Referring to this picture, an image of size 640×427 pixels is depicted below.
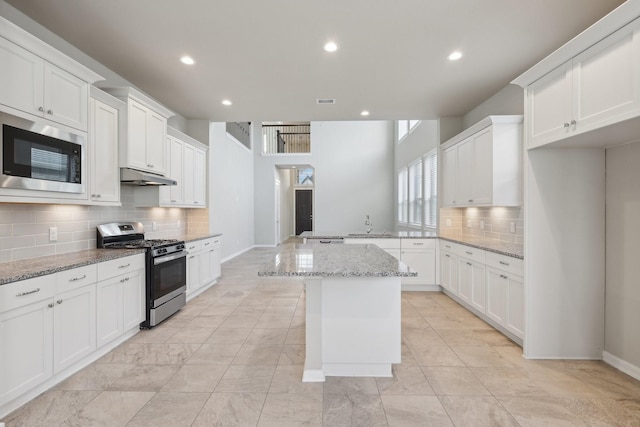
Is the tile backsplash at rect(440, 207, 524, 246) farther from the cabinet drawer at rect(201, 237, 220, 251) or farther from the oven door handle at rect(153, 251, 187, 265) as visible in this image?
the oven door handle at rect(153, 251, 187, 265)

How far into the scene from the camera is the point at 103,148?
2.98 metres

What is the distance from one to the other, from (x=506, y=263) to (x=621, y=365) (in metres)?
1.08

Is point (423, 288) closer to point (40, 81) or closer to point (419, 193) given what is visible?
point (419, 193)

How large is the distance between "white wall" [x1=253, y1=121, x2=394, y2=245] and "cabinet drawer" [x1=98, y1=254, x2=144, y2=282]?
6724 mm

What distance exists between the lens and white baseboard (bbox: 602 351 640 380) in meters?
2.37

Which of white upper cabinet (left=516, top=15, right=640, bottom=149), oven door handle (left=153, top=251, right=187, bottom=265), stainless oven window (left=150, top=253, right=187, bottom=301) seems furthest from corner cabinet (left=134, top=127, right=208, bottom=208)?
white upper cabinet (left=516, top=15, right=640, bottom=149)

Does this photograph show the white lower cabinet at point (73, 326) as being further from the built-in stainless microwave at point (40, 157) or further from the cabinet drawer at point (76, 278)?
the built-in stainless microwave at point (40, 157)

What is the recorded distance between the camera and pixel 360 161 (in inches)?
378

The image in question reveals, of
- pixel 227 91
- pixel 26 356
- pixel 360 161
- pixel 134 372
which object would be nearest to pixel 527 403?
pixel 134 372

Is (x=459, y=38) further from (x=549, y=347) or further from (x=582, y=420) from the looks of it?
(x=582, y=420)

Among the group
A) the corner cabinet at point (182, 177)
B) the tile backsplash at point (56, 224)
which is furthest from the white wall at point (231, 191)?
the tile backsplash at point (56, 224)


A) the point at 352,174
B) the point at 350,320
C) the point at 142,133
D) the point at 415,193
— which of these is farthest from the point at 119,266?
the point at 352,174

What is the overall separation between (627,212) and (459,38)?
1984 millimetres

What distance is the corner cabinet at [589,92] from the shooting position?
1853mm
